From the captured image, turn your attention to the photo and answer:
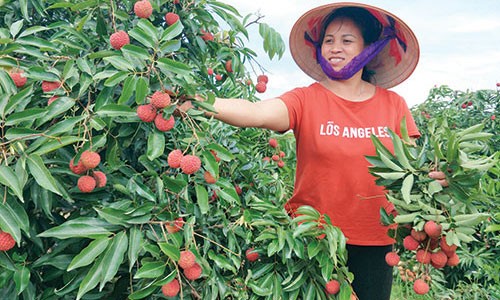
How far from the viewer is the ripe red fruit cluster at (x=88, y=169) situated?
3.06 ft

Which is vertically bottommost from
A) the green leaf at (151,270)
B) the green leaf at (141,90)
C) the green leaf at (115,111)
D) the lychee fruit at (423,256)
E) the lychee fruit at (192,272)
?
the lychee fruit at (423,256)

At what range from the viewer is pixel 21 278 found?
94 cm

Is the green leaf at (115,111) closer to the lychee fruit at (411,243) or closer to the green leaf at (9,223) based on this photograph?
the green leaf at (9,223)

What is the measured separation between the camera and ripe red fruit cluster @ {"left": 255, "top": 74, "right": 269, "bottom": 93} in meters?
1.79

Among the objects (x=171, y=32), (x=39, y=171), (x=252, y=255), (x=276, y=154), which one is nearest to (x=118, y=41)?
(x=171, y=32)

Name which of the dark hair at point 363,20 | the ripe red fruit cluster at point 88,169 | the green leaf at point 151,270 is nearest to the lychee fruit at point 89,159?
the ripe red fruit cluster at point 88,169

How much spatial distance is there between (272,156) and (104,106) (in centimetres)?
127

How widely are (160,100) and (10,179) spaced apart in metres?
0.32

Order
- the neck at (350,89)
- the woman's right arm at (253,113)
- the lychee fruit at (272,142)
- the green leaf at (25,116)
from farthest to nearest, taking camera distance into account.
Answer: the lychee fruit at (272,142) → the neck at (350,89) → the woman's right arm at (253,113) → the green leaf at (25,116)

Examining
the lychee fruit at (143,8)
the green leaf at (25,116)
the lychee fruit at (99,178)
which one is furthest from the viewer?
the lychee fruit at (143,8)

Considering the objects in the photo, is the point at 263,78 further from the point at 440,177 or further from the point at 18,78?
the point at 18,78

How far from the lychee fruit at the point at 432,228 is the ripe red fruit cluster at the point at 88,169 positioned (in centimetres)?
78

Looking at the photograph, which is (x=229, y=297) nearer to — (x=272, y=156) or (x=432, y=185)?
(x=432, y=185)

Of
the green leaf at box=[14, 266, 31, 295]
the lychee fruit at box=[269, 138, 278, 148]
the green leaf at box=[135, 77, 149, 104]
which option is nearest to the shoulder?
the lychee fruit at box=[269, 138, 278, 148]
